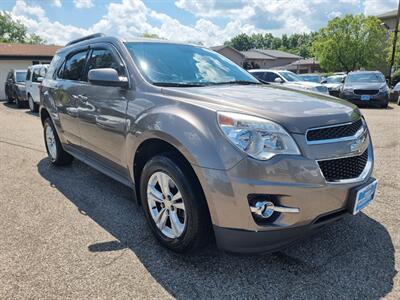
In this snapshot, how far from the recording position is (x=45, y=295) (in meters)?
2.38

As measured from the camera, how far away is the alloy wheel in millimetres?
2699

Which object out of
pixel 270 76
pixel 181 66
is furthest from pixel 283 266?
pixel 270 76

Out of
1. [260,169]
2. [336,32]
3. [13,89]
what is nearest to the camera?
[260,169]

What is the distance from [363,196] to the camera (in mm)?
2539

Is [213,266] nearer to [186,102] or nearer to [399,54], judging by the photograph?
[186,102]

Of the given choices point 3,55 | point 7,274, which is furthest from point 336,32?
point 7,274

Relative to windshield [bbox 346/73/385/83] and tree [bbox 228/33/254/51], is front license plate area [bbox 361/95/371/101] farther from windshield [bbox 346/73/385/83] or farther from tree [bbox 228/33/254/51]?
tree [bbox 228/33/254/51]

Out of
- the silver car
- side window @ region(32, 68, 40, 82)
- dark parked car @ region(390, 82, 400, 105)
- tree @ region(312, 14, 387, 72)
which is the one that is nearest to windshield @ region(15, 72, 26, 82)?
side window @ region(32, 68, 40, 82)

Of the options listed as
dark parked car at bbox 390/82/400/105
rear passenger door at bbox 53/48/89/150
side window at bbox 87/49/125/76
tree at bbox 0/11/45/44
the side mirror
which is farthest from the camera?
tree at bbox 0/11/45/44

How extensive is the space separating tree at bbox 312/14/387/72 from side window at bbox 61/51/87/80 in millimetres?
37392

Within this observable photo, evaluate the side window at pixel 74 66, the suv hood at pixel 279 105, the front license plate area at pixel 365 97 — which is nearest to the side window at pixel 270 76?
the front license plate area at pixel 365 97

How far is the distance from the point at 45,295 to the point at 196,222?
1.18 m

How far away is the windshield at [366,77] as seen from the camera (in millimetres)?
14781

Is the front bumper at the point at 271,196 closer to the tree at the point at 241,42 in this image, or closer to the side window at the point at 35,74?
the side window at the point at 35,74
